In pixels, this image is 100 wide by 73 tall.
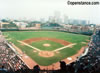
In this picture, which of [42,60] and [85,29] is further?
[85,29]

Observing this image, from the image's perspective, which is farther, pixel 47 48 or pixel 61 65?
pixel 47 48

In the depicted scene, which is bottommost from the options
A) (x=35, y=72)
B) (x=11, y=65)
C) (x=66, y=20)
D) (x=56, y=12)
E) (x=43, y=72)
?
(x=11, y=65)

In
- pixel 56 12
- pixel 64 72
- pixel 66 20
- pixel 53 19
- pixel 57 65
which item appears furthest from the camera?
pixel 66 20

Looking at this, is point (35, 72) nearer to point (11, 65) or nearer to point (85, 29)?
point (11, 65)

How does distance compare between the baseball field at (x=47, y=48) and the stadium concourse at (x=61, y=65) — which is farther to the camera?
the baseball field at (x=47, y=48)

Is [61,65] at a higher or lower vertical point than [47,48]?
higher

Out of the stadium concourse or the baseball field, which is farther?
the baseball field

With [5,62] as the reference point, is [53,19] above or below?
above

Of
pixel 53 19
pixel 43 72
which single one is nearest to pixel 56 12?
pixel 53 19

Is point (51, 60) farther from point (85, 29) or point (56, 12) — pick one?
point (56, 12)

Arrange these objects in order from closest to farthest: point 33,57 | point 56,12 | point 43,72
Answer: point 43,72 < point 33,57 < point 56,12
